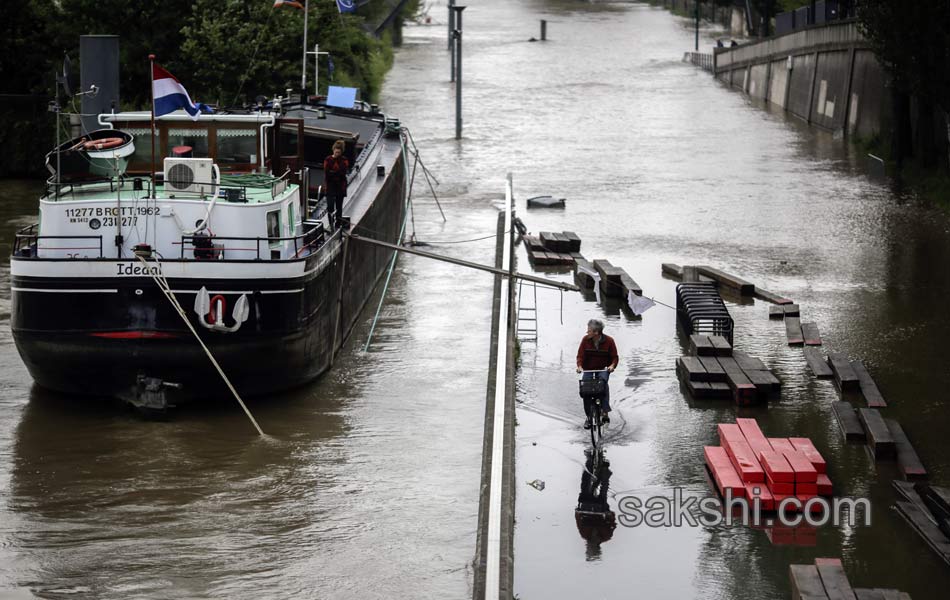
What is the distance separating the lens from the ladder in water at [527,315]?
23531mm

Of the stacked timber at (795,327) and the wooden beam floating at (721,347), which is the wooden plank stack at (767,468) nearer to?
the wooden beam floating at (721,347)

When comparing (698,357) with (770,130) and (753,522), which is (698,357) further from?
(770,130)

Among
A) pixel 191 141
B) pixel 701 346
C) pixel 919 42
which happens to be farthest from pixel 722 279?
pixel 919 42

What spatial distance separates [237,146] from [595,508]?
32.9 feet

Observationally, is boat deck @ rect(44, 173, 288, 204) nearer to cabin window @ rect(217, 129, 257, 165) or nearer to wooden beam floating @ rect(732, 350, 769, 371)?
cabin window @ rect(217, 129, 257, 165)

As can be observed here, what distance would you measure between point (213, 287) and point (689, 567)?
7939 millimetres

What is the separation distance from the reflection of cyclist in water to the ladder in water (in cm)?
650

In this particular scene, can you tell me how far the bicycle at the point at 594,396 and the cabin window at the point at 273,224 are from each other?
5.63m

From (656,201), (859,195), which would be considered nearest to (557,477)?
(656,201)

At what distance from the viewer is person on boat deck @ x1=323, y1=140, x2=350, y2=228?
22547mm

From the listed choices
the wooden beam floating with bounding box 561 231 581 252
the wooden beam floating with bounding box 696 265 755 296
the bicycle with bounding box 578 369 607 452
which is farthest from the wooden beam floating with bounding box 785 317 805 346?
the wooden beam floating with bounding box 561 231 581 252

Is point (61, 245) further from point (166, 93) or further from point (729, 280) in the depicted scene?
point (729, 280)

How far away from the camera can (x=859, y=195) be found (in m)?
38.5

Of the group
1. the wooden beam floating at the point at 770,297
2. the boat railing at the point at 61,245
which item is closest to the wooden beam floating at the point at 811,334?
the wooden beam floating at the point at 770,297
